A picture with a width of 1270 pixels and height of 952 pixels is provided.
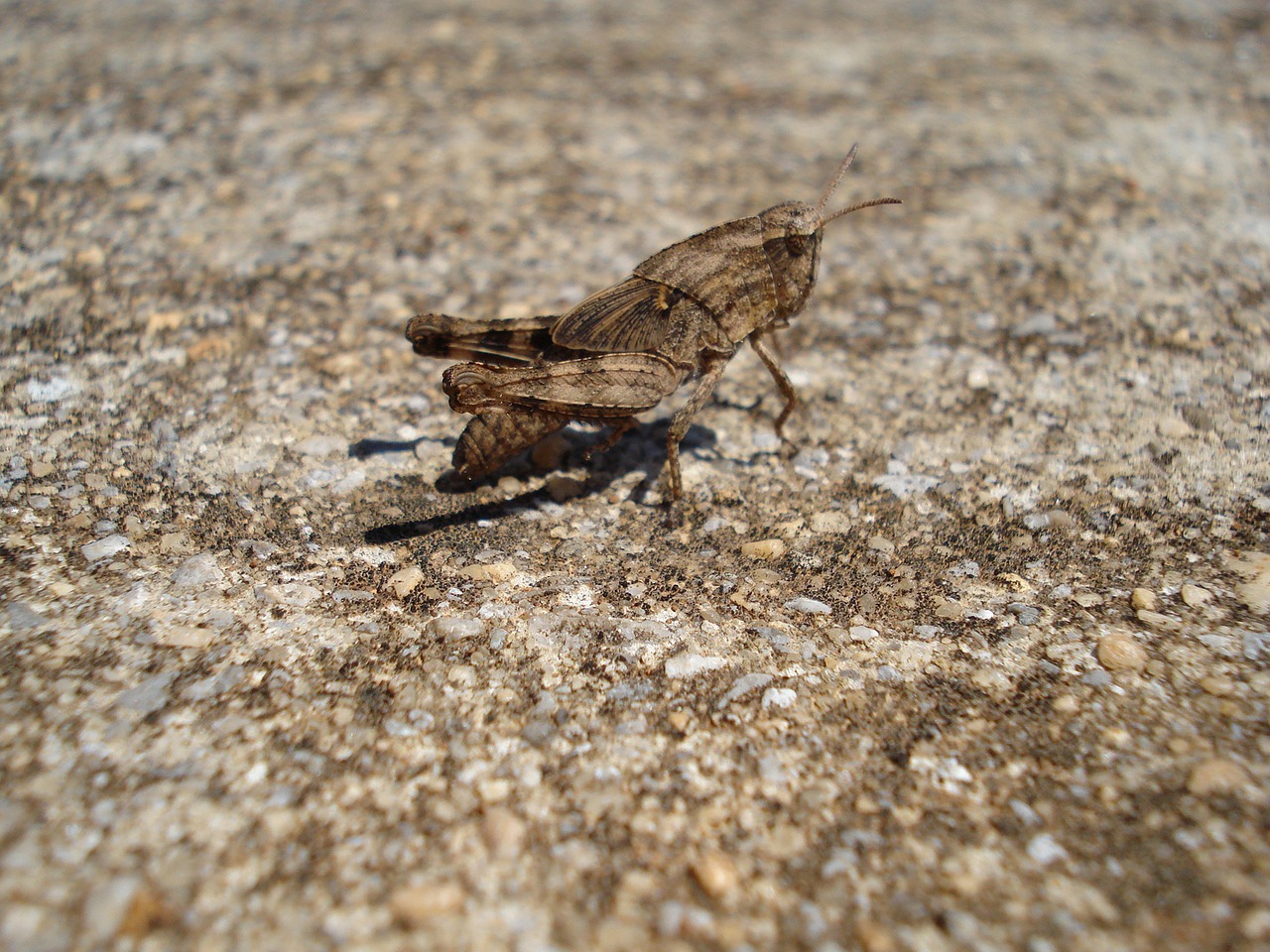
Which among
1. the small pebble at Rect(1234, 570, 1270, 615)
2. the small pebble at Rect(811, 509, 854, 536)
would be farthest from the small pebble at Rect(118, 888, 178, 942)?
the small pebble at Rect(1234, 570, 1270, 615)

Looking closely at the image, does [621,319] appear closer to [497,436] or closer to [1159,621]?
[497,436]

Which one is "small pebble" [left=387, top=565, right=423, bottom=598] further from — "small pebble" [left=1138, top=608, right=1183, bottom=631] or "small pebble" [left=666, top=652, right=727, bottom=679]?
"small pebble" [left=1138, top=608, right=1183, bottom=631]

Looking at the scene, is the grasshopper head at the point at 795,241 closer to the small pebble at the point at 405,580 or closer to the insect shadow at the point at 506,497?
the insect shadow at the point at 506,497

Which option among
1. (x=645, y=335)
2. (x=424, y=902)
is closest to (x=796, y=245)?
(x=645, y=335)

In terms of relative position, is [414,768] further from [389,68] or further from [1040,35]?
[1040,35]

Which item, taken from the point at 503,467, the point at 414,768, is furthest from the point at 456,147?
the point at 414,768

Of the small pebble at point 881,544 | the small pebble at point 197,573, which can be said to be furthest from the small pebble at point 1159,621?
the small pebble at point 197,573
